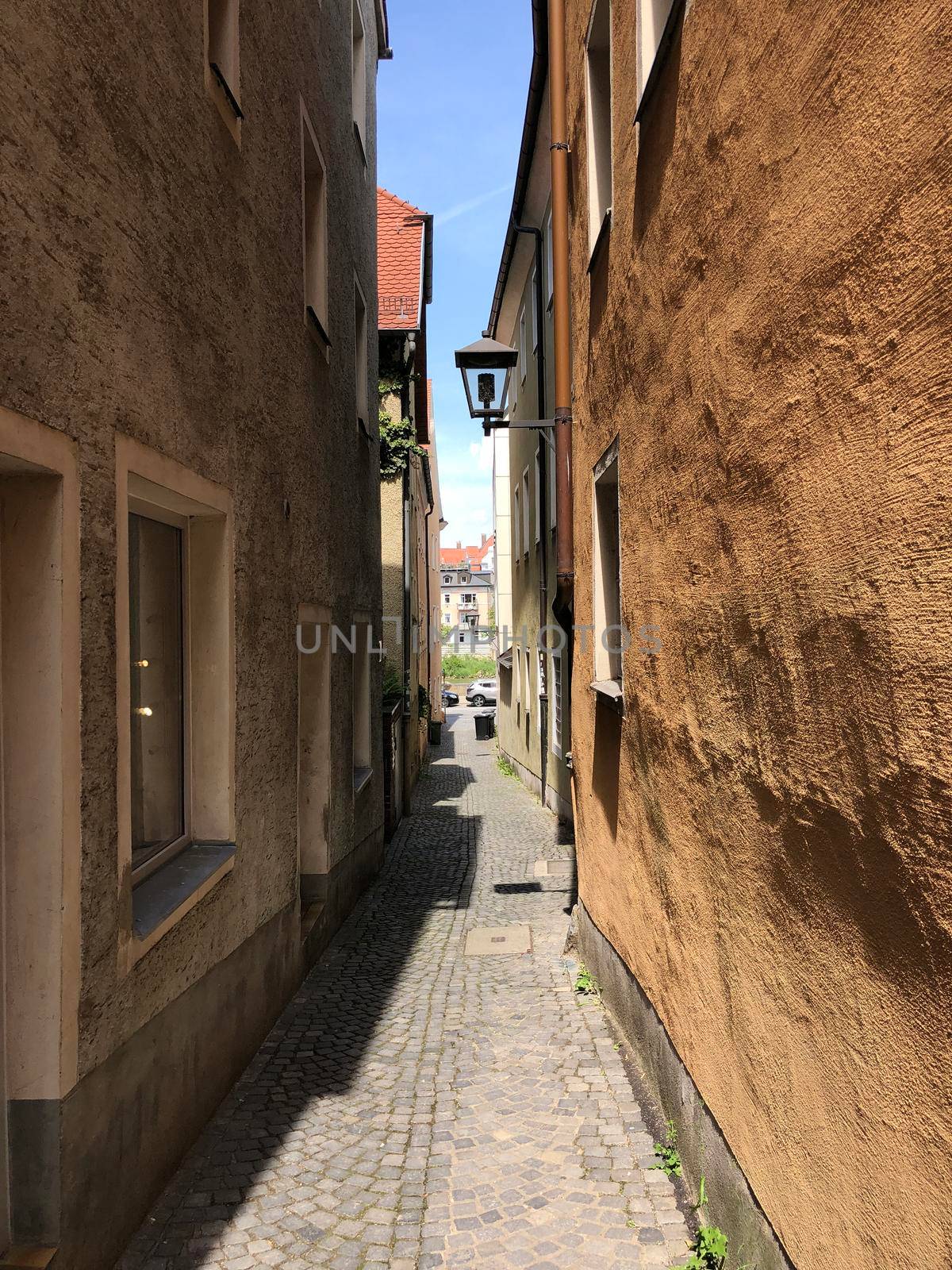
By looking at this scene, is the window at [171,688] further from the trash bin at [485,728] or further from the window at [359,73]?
the trash bin at [485,728]

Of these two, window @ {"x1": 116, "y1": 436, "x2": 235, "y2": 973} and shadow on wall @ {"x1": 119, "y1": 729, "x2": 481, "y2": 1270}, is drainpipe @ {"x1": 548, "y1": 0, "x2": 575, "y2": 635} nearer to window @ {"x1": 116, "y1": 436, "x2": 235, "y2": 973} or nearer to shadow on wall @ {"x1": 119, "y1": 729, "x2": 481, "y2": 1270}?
window @ {"x1": 116, "y1": 436, "x2": 235, "y2": 973}

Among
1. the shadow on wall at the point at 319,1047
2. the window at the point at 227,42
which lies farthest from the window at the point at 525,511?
the window at the point at 227,42

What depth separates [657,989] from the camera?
4.17 m

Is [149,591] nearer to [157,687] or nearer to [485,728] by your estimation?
[157,687]

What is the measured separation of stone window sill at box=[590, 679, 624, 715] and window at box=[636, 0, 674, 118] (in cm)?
297

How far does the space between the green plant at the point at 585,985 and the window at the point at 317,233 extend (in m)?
5.27

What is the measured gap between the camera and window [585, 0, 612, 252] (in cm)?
586

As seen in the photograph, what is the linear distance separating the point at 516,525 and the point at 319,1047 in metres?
14.4

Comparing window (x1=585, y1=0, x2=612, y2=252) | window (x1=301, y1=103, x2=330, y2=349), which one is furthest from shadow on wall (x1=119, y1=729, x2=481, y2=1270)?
window (x1=585, y1=0, x2=612, y2=252)

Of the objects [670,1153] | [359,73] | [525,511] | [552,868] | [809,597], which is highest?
[359,73]

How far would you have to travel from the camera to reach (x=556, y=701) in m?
13.0

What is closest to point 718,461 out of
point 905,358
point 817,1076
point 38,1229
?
point 905,358

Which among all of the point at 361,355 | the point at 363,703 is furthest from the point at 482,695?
the point at 361,355

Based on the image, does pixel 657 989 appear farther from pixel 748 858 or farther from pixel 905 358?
pixel 905 358
